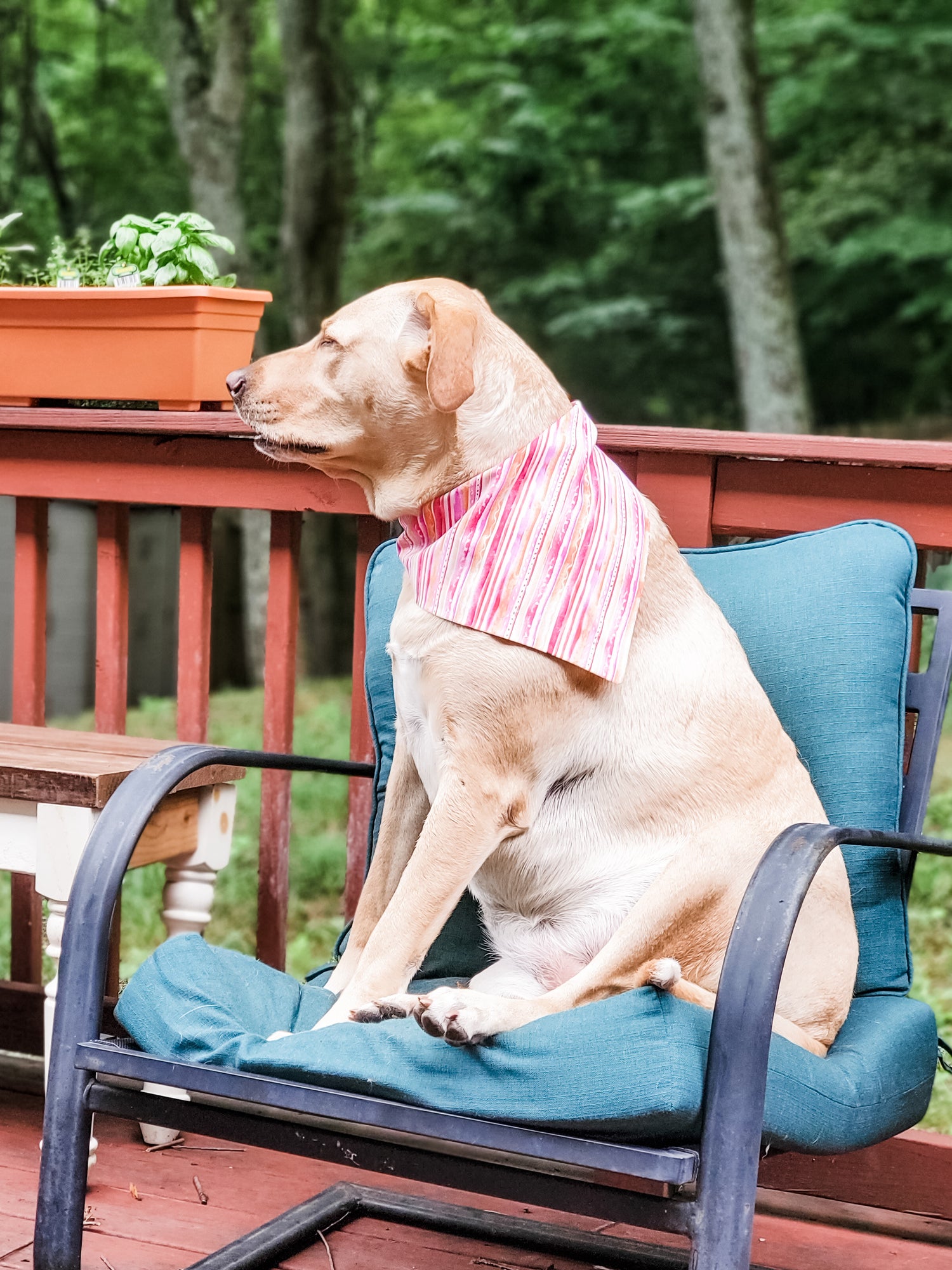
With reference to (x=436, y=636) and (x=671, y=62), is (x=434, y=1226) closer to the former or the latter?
(x=436, y=636)

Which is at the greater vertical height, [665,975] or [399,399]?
[399,399]

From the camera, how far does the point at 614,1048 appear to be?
152cm

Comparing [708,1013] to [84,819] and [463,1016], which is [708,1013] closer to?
[463,1016]

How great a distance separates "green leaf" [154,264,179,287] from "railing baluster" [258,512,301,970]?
1.57 feet

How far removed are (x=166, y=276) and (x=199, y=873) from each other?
111 cm

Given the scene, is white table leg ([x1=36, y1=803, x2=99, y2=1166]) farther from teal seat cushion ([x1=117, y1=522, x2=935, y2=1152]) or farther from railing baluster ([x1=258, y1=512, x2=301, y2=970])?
railing baluster ([x1=258, y1=512, x2=301, y2=970])

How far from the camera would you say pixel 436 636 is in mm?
1893

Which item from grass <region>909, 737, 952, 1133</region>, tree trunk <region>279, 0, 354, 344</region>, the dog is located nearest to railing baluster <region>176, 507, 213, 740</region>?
the dog

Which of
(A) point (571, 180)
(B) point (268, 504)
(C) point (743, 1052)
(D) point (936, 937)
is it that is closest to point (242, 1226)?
(C) point (743, 1052)

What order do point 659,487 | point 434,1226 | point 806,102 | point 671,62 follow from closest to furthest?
point 434,1226, point 659,487, point 806,102, point 671,62

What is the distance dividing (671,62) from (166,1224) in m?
11.3

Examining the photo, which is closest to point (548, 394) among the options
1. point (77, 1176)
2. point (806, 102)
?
point (77, 1176)

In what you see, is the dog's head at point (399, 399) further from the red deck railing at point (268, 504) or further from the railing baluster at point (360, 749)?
the railing baluster at point (360, 749)

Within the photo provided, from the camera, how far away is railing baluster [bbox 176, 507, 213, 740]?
2.71 meters
